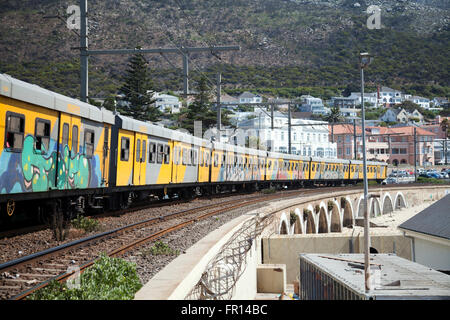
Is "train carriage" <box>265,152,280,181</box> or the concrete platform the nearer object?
the concrete platform

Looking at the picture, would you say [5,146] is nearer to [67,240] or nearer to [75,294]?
[67,240]

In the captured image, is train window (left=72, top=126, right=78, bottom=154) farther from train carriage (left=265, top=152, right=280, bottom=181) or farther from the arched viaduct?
train carriage (left=265, top=152, right=280, bottom=181)

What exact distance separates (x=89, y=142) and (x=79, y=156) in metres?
0.78

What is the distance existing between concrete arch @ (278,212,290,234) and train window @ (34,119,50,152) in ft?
50.8

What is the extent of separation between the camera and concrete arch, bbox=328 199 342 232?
1582 inches

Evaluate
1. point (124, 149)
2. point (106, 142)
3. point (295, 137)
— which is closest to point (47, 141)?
point (106, 142)

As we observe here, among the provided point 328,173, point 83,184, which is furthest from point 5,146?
point 328,173

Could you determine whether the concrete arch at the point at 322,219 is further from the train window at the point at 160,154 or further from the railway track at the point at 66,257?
the railway track at the point at 66,257

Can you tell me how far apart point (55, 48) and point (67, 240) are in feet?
510

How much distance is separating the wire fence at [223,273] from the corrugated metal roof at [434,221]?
1189 cm

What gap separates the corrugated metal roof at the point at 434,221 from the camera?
924 inches

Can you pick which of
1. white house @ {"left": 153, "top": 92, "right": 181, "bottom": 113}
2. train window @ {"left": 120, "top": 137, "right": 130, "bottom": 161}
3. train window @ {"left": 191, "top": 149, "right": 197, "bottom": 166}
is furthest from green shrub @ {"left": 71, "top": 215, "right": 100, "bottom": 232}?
white house @ {"left": 153, "top": 92, "right": 181, "bottom": 113}

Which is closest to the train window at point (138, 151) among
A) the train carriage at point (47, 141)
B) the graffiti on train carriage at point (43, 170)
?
the train carriage at point (47, 141)

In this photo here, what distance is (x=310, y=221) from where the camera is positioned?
1356 inches
